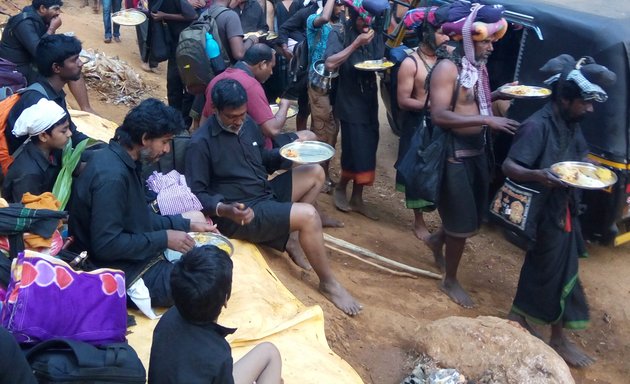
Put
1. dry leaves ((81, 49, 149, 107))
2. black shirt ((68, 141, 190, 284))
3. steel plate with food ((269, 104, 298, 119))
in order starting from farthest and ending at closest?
dry leaves ((81, 49, 149, 107)) < steel plate with food ((269, 104, 298, 119)) < black shirt ((68, 141, 190, 284))

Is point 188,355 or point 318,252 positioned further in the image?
point 318,252

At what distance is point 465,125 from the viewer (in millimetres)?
4832

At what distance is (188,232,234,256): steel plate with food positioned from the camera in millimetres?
4184

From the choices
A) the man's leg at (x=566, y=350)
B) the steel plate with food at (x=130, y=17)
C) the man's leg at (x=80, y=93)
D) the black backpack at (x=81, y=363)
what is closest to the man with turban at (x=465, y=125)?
the man's leg at (x=566, y=350)

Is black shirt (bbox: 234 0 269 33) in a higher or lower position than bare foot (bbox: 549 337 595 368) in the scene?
higher

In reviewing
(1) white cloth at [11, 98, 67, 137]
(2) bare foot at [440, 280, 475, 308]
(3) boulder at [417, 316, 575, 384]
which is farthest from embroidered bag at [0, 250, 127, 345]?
(2) bare foot at [440, 280, 475, 308]

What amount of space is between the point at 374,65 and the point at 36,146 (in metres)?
3.10

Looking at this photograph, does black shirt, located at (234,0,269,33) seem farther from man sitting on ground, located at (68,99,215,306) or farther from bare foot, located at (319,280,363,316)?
man sitting on ground, located at (68,99,215,306)

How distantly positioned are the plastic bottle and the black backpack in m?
3.99

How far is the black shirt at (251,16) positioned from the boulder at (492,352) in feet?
15.0

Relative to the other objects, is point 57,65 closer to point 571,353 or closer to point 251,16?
point 251,16

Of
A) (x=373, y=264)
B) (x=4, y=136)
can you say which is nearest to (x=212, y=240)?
(x=4, y=136)

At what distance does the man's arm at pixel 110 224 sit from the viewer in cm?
358

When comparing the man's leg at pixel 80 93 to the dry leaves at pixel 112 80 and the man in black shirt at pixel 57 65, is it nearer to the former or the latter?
the dry leaves at pixel 112 80
